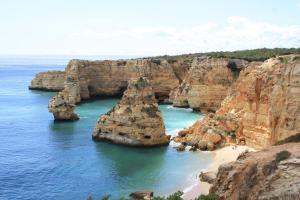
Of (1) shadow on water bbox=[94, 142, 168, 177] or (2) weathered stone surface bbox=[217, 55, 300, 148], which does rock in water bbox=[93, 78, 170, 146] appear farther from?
(2) weathered stone surface bbox=[217, 55, 300, 148]

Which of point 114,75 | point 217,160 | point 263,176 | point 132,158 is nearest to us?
point 263,176

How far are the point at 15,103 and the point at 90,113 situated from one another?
2433cm

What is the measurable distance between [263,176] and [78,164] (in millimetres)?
29268

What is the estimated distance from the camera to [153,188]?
118 ft

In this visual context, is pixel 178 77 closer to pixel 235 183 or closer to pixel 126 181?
pixel 126 181

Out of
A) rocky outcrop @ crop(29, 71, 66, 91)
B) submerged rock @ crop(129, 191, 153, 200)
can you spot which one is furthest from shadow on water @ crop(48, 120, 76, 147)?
rocky outcrop @ crop(29, 71, 66, 91)

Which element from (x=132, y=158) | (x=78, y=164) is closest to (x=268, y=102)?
(x=132, y=158)

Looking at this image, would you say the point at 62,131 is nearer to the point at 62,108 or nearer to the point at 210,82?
the point at 62,108

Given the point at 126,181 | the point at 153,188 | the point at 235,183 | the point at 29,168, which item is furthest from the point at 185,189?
the point at 235,183

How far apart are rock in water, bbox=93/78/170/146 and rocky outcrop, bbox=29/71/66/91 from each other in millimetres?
57538

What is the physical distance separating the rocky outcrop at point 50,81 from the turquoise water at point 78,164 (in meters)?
42.4

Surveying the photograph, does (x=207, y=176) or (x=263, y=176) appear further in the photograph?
(x=207, y=176)

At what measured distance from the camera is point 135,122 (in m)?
52.0

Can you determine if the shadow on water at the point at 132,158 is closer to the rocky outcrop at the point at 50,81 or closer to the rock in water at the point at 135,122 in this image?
the rock in water at the point at 135,122
